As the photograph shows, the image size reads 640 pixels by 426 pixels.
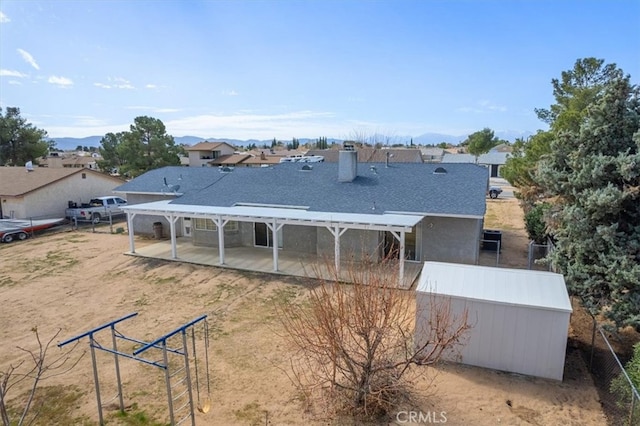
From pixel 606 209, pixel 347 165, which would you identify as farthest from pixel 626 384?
pixel 347 165

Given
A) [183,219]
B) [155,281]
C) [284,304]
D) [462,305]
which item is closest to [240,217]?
[155,281]

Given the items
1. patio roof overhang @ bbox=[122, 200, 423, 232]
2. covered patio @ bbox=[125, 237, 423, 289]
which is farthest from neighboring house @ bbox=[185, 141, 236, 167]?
patio roof overhang @ bbox=[122, 200, 423, 232]

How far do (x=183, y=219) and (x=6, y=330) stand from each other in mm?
11589

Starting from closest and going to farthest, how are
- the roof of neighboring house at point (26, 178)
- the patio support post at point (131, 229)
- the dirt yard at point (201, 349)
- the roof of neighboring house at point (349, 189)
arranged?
the dirt yard at point (201, 349)
the roof of neighboring house at point (349, 189)
the patio support post at point (131, 229)
the roof of neighboring house at point (26, 178)

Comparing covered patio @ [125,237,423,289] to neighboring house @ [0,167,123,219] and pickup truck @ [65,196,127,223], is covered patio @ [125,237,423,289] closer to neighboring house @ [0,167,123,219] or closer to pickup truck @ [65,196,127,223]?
pickup truck @ [65,196,127,223]

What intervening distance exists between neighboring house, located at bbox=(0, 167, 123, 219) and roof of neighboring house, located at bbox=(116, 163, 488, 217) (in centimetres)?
760

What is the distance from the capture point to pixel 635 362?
295 inches

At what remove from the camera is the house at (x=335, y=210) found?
→ 16016 mm

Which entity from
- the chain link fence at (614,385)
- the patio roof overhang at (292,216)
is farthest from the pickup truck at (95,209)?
the chain link fence at (614,385)

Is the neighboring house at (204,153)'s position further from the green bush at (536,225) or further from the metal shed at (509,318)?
the metal shed at (509,318)


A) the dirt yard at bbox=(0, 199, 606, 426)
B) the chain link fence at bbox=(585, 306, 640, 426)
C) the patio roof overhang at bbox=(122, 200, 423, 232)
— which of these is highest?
the patio roof overhang at bbox=(122, 200, 423, 232)

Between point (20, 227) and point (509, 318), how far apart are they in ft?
88.6

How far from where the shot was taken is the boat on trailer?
23.4 metres

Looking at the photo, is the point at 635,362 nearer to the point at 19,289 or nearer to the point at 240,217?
the point at 240,217
